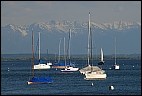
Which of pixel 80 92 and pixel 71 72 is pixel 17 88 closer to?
pixel 80 92

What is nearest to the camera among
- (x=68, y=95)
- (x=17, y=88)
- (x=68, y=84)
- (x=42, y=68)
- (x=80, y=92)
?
(x=68, y=95)

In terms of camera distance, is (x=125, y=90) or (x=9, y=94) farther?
(x=125, y=90)

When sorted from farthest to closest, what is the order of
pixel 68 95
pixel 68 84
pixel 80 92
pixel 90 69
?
pixel 90 69 → pixel 68 84 → pixel 80 92 → pixel 68 95

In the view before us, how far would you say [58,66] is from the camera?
6826 inches

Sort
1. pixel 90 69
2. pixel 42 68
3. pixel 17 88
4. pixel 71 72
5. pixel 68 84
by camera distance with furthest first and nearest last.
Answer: pixel 42 68 → pixel 71 72 → pixel 90 69 → pixel 68 84 → pixel 17 88

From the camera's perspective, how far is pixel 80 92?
275ft

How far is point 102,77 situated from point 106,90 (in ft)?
66.9

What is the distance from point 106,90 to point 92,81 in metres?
16.7

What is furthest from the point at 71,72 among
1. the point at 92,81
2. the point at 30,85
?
the point at 30,85

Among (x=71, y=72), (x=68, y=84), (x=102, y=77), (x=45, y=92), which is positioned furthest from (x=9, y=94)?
(x=71, y=72)

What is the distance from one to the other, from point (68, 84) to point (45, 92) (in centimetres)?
1826

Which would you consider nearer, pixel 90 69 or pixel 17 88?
pixel 17 88

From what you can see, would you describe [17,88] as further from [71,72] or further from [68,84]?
[71,72]

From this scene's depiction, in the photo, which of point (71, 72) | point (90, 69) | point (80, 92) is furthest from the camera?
point (71, 72)
